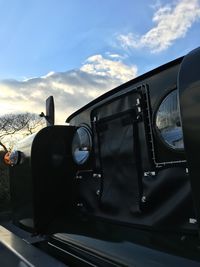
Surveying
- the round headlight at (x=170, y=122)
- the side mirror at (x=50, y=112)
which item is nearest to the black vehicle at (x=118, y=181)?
the round headlight at (x=170, y=122)

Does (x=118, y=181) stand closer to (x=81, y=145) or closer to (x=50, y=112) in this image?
(x=81, y=145)

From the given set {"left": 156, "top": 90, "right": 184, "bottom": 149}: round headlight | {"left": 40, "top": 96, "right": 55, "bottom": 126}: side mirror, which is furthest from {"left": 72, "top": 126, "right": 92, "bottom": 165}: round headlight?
{"left": 156, "top": 90, "right": 184, "bottom": 149}: round headlight

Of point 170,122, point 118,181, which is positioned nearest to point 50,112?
point 118,181

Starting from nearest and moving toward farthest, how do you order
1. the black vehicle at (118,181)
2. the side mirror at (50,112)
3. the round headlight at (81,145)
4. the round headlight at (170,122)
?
the black vehicle at (118,181), the round headlight at (170,122), the round headlight at (81,145), the side mirror at (50,112)

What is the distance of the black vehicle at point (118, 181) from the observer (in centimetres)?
201

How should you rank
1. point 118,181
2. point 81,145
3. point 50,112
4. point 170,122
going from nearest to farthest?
1. point 170,122
2. point 118,181
3. point 81,145
4. point 50,112

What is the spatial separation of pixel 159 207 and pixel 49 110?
2002 millimetres

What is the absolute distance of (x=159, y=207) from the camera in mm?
2562

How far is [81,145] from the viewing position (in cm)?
354

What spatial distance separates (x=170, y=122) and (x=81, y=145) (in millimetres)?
Answer: 1226

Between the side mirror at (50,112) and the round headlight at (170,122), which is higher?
the side mirror at (50,112)

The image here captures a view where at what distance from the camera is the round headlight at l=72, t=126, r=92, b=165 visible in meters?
3.42

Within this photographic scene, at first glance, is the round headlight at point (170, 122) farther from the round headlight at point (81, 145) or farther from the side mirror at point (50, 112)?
the side mirror at point (50, 112)

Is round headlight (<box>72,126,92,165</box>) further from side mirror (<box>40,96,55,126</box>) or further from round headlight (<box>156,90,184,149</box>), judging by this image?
round headlight (<box>156,90,184,149</box>)
